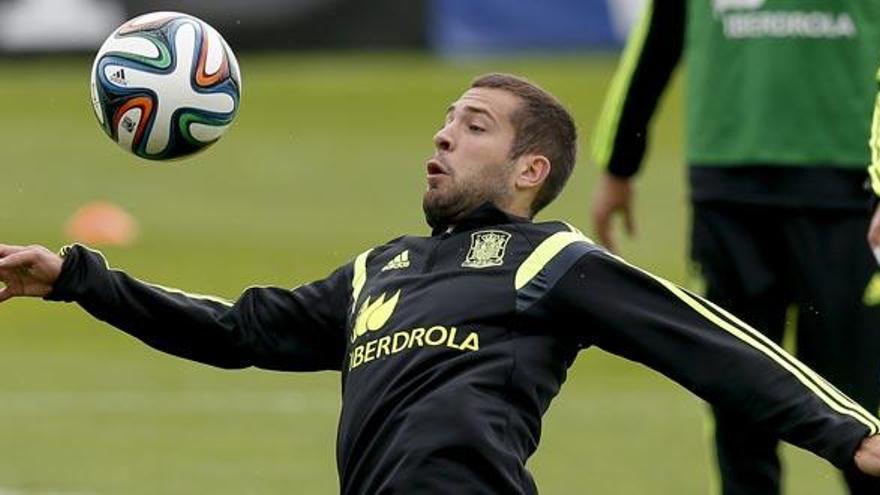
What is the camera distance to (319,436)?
1108 cm

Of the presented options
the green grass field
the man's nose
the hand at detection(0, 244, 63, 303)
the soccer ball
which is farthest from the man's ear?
the green grass field

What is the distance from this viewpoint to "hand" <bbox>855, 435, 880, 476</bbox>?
5.49 metres

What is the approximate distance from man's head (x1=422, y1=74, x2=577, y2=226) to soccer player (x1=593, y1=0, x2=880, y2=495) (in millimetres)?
1656

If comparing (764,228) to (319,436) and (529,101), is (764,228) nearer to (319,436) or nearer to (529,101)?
(529,101)

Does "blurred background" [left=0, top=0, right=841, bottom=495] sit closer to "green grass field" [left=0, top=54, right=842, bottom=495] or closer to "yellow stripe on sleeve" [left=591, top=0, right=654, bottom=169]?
"green grass field" [left=0, top=54, right=842, bottom=495]

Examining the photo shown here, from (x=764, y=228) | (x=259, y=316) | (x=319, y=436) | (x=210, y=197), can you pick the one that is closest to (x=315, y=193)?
(x=210, y=197)

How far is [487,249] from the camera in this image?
6.17m

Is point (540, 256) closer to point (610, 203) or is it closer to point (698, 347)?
point (698, 347)

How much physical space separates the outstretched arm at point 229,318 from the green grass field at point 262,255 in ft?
10.2

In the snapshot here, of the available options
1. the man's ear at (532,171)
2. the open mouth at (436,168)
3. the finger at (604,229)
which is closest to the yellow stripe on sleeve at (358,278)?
the open mouth at (436,168)

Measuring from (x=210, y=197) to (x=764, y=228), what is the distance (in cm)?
1198

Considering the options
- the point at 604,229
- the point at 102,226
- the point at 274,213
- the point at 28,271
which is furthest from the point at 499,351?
the point at 274,213

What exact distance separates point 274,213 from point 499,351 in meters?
13.2

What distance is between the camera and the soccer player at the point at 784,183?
25.7 feet
